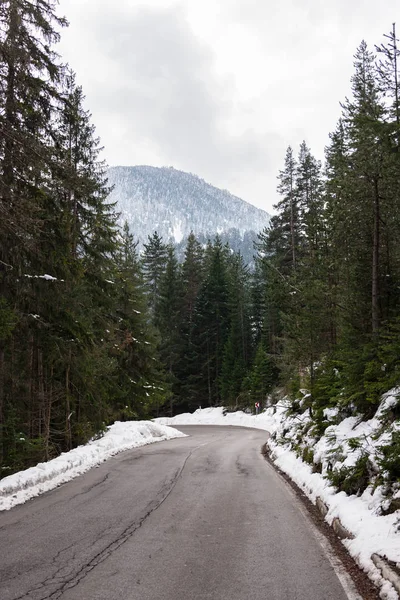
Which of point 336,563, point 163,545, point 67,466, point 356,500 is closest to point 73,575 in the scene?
point 163,545

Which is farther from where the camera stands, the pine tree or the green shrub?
the pine tree

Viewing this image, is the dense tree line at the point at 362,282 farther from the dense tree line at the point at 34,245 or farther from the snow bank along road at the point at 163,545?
the dense tree line at the point at 34,245

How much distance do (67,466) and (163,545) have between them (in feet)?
20.8

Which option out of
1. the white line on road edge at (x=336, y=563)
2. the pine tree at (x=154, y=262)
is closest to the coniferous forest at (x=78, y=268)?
the white line on road edge at (x=336, y=563)

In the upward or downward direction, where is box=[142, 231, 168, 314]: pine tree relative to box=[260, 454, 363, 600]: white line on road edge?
upward

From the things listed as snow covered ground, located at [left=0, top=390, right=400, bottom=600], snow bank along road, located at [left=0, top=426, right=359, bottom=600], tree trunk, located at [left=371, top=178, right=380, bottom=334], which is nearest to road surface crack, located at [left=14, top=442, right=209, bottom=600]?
snow bank along road, located at [left=0, top=426, right=359, bottom=600]

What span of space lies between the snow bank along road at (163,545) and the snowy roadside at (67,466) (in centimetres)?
31

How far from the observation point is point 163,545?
230 inches

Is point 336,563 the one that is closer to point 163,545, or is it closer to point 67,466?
point 163,545

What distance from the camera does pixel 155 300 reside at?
212 ft

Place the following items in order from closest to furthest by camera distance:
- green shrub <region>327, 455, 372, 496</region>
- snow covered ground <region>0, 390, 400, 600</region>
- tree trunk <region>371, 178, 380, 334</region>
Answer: snow covered ground <region>0, 390, 400, 600</region>, green shrub <region>327, 455, 372, 496</region>, tree trunk <region>371, 178, 380, 334</region>

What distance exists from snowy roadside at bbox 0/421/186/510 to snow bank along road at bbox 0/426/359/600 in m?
0.31

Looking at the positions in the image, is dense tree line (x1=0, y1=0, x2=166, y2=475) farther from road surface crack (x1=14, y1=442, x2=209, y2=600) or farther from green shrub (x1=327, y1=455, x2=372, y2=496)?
green shrub (x1=327, y1=455, x2=372, y2=496)

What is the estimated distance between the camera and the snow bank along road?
177 inches
